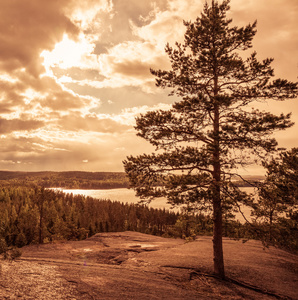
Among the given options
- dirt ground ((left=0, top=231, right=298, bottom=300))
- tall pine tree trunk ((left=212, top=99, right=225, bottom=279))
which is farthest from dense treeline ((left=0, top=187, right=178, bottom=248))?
tall pine tree trunk ((left=212, top=99, right=225, bottom=279))

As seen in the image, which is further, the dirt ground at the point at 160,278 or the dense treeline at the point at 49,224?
the dense treeline at the point at 49,224

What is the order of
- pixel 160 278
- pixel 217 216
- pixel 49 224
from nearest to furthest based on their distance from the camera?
pixel 217 216, pixel 160 278, pixel 49 224

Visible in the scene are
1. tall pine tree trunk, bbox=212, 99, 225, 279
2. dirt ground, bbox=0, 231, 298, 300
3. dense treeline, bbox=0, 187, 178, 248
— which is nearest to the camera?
dirt ground, bbox=0, 231, 298, 300

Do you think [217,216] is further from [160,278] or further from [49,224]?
[49,224]

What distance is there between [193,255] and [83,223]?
56605 millimetres

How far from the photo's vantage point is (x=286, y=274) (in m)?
15.6

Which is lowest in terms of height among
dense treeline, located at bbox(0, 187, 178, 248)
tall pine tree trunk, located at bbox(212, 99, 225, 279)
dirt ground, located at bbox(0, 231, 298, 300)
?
dense treeline, located at bbox(0, 187, 178, 248)

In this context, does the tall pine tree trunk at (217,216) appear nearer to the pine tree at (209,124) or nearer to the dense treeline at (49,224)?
the pine tree at (209,124)

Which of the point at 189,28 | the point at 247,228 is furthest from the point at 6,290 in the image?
the point at 189,28

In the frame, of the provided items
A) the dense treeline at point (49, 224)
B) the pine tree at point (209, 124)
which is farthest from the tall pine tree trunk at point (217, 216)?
the dense treeline at point (49, 224)

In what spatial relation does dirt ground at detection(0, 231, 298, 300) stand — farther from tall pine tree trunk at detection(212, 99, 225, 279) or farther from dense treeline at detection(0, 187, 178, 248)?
dense treeline at detection(0, 187, 178, 248)

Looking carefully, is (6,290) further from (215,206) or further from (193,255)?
(193,255)

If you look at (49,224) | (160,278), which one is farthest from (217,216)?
(49,224)

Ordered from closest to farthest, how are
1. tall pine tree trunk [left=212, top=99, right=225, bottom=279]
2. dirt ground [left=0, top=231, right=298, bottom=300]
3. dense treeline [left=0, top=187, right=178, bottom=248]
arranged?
dirt ground [left=0, top=231, right=298, bottom=300], tall pine tree trunk [left=212, top=99, right=225, bottom=279], dense treeline [left=0, top=187, right=178, bottom=248]
